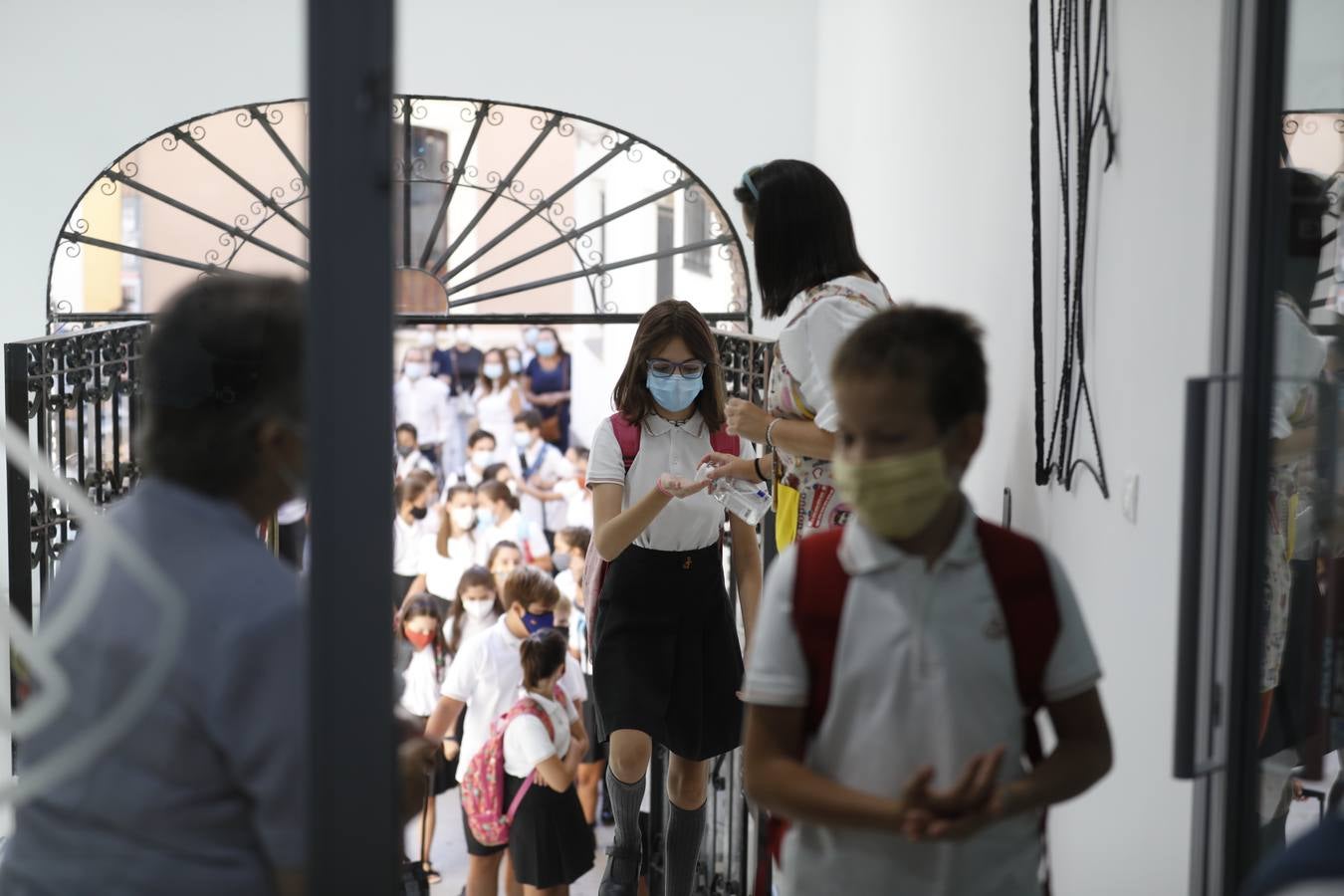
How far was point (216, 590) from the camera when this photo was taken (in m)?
1.27

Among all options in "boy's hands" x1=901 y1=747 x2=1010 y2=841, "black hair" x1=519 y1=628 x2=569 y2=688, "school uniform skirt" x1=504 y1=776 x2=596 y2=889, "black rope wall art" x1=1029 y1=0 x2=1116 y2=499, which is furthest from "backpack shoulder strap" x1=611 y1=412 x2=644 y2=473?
"boy's hands" x1=901 y1=747 x2=1010 y2=841

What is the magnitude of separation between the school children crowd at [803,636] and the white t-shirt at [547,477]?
189 centimetres

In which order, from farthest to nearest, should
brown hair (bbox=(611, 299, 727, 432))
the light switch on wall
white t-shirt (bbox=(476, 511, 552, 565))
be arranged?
white t-shirt (bbox=(476, 511, 552, 565)) < brown hair (bbox=(611, 299, 727, 432)) < the light switch on wall

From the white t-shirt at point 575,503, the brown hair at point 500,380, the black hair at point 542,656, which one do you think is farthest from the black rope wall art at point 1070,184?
the brown hair at point 500,380

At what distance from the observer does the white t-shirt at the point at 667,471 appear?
3.20 m

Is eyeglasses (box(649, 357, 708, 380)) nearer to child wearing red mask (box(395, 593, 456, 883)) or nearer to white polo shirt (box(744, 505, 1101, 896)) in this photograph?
white polo shirt (box(744, 505, 1101, 896))

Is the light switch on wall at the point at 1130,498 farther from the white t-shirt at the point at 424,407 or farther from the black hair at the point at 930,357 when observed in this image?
the white t-shirt at the point at 424,407

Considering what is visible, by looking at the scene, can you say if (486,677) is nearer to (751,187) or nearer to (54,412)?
(54,412)

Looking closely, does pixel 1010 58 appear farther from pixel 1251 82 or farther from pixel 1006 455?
pixel 1251 82

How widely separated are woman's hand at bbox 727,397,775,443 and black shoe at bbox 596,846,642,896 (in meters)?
1.10

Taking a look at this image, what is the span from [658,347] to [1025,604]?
1.77 m

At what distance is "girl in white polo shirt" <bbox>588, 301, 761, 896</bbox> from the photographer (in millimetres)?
3182

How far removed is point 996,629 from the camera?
1.49 metres

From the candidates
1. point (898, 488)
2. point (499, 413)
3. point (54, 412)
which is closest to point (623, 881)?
point (898, 488)
